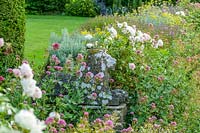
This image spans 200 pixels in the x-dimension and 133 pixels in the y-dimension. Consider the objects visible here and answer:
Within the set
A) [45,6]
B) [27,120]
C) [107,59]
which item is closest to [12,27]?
[107,59]

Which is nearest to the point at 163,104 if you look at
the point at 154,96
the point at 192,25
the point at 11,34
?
the point at 154,96

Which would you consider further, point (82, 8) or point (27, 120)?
point (82, 8)

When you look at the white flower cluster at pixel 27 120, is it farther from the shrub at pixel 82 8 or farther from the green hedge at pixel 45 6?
the green hedge at pixel 45 6

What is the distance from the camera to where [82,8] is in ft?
64.6

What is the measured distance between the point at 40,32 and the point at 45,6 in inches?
254

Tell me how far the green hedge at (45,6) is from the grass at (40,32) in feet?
4.99

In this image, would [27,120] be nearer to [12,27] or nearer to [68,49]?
[68,49]

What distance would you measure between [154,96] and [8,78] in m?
1.49

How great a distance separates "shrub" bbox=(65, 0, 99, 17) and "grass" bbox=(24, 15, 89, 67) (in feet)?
2.78

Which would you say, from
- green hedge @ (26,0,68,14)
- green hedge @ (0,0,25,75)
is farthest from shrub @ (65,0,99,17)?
green hedge @ (0,0,25,75)

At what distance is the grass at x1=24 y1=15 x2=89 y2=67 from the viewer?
407 inches

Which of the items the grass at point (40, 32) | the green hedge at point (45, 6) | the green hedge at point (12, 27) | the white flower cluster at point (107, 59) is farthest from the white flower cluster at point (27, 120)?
the green hedge at point (45, 6)

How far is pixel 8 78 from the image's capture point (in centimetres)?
502

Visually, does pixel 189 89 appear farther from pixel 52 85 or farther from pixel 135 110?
pixel 52 85
